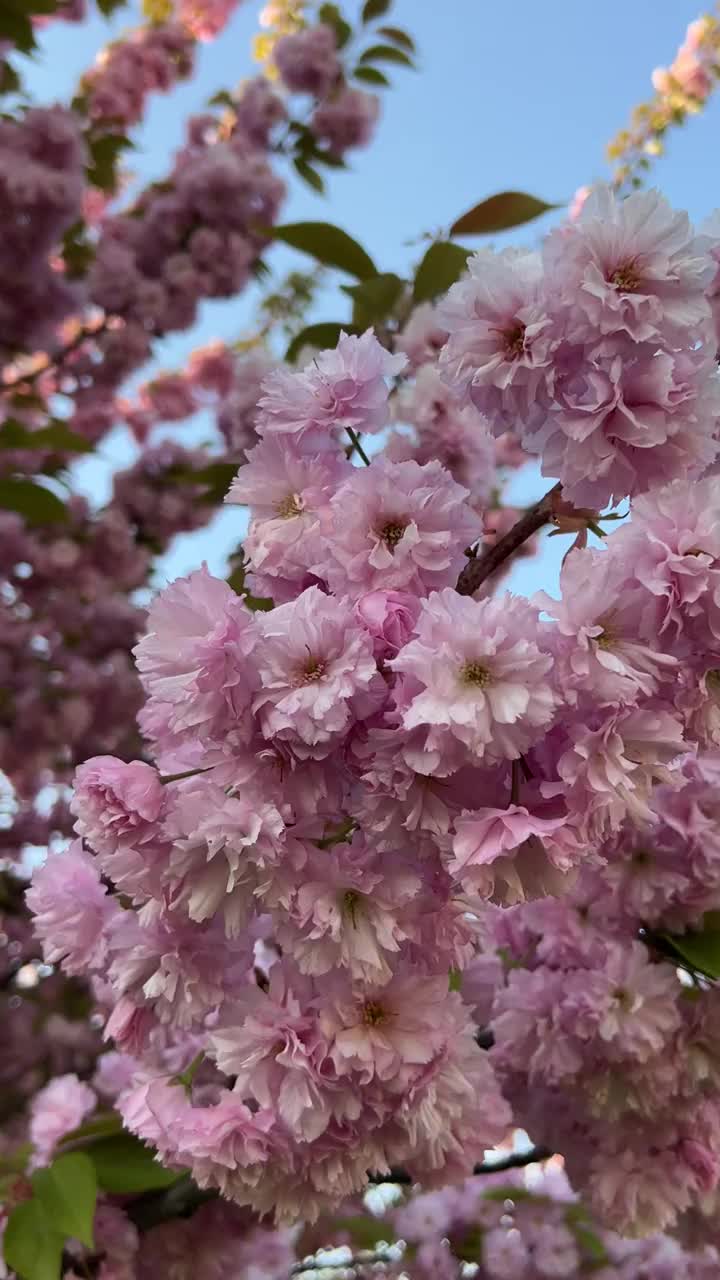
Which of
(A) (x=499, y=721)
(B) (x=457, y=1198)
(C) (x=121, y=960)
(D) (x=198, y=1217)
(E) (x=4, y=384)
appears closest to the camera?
(A) (x=499, y=721)

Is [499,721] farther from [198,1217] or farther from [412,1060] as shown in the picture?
[198,1217]

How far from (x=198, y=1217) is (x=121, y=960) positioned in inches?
29.6

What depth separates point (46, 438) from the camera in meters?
2.60

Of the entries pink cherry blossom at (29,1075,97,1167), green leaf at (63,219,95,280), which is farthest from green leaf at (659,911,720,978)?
green leaf at (63,219,95,280)

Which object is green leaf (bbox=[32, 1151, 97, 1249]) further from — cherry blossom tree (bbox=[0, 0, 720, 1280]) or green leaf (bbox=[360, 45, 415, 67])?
green leaf (bbox=[360, 45, 415, 67])

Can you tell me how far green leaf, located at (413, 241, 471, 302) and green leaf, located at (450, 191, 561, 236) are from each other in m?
0.03

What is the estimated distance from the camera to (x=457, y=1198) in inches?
86.7

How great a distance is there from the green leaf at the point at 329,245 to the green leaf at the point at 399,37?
4.67 ft

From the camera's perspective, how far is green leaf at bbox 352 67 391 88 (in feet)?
9.19

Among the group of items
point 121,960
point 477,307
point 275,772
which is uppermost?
point 477,307

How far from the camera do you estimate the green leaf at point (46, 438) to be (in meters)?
2.60

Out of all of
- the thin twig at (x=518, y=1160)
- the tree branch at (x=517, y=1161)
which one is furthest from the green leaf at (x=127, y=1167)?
the thin twig at (x=518, y=1160)

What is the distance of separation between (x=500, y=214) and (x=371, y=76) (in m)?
1.61

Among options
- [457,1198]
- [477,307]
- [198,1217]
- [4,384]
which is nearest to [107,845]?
[477,307]
